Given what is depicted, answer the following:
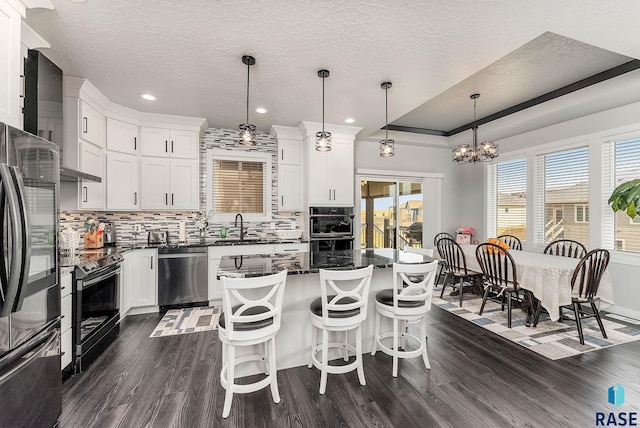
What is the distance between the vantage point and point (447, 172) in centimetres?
624

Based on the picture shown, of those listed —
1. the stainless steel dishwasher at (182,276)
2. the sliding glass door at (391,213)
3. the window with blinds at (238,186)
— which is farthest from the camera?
the sliding glass door at (391,213)

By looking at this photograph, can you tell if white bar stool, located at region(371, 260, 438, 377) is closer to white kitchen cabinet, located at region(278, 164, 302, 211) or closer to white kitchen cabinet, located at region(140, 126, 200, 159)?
white kitchen cabinet, located at region(278, 164, 302, 211)

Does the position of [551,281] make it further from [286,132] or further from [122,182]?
[122,182]

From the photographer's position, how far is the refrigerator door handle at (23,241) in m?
1.36

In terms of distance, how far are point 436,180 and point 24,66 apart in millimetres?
6247

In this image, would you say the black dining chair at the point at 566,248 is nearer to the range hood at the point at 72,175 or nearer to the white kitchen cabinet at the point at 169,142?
the white kitchen cabinet at the point at 169,142

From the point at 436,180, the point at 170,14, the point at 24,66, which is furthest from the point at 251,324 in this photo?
the point at 436,180

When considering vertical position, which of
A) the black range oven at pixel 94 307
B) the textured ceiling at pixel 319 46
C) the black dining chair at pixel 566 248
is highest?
the textured ceiling at pixel 319 46

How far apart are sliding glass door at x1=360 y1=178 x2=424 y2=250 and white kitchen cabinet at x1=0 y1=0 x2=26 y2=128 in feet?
14.9

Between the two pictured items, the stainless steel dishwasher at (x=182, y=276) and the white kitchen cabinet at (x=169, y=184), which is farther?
the white kitchen cabinet at (x=169, y=184)

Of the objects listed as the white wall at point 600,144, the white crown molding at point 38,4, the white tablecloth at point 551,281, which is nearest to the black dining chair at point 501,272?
the white tablecloth at point 551,281

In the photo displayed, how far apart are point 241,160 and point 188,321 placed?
2.65 m

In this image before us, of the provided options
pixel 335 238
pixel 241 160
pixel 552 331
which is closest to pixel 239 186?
pixel 241 160

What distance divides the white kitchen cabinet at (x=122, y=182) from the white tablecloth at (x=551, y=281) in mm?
5203
